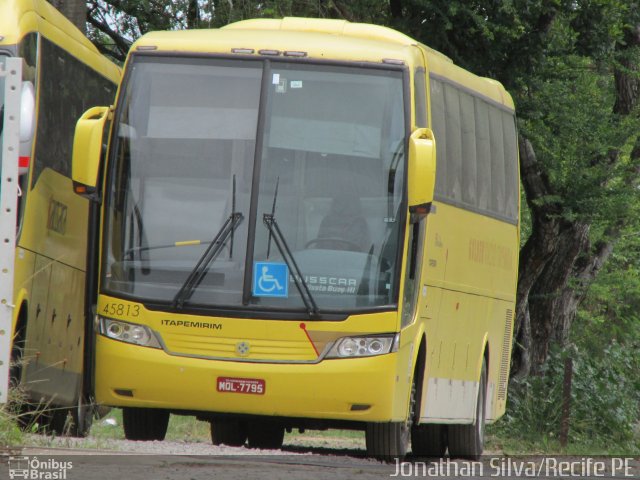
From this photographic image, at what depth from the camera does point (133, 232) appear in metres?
11.6

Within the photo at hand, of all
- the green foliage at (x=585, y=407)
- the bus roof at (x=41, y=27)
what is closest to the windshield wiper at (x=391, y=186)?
the bus roof at (x=41, y=27)

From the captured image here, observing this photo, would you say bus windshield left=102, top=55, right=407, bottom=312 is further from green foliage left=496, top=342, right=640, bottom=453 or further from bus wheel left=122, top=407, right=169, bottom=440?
A: green foliage left=496, top=342, right=640, bottom=453

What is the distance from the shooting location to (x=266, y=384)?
37.2ft

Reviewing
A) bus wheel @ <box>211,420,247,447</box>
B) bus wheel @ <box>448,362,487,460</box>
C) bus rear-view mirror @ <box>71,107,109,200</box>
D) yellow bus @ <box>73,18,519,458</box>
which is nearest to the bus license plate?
yellow bus @ <box>73,18,519,458</box>

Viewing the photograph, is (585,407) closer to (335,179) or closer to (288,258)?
(335,179)

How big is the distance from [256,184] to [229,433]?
19.0 ft

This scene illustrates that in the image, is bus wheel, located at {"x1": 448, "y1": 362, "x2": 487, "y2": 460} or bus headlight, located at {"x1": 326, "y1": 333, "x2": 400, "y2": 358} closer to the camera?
bus headlight, located at {"x1": 326, "y1": 333, "x2": 400, "y2": 358}

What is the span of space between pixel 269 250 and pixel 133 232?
1073 millimetres

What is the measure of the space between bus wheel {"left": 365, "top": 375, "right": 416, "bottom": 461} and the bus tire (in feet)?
12.6

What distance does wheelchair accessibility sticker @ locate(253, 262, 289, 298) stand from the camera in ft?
37.4

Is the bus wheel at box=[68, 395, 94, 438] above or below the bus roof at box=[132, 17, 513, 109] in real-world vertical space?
below

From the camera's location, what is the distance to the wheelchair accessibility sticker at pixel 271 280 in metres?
11.4

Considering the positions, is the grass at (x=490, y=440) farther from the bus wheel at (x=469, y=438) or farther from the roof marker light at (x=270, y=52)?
the roof marker light at (x=270, y=52)

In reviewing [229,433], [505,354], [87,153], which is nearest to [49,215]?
[87,153]
